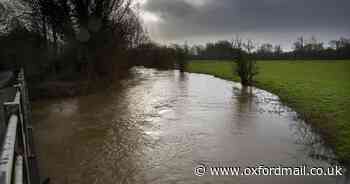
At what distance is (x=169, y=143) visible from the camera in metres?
5.71

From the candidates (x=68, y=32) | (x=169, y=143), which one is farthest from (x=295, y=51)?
(x=169, y=143)

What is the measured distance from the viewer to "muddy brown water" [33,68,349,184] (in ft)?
13.7

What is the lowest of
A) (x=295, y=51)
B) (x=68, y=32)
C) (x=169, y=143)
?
(x=169, y=143)

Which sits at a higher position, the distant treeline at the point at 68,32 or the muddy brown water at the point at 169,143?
the distant treeline at the point at 68,32

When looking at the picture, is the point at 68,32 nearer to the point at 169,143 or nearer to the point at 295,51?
the point at 169,143

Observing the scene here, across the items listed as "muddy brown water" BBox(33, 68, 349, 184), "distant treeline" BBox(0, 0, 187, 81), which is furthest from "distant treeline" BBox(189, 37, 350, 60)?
"muddy brown water" BBox(33, 68, 349, 184)

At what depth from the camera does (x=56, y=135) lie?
646 centimetres

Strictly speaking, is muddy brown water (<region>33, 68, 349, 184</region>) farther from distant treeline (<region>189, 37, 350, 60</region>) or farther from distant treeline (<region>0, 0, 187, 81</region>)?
distant treeline (<region>189, 37, 350, 60</region>)

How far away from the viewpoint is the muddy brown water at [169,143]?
418 centimetres

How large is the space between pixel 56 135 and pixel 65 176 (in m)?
2.70

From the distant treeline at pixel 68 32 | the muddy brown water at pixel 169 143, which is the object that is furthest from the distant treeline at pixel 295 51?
the muddy brown water at pixel 169 143

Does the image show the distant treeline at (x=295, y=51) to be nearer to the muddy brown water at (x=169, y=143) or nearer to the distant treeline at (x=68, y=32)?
the distant treeline at (x=68, y=32)

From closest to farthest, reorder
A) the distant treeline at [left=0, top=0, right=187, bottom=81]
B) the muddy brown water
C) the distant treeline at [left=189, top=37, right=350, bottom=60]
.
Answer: the muddy brown water → the distant treeline at [left=0, top=0, right=187, bottom=81] → the distant treeline at [left=189, top=37, right=350, bottom=60]

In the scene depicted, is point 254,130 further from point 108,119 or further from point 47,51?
point 47,51
